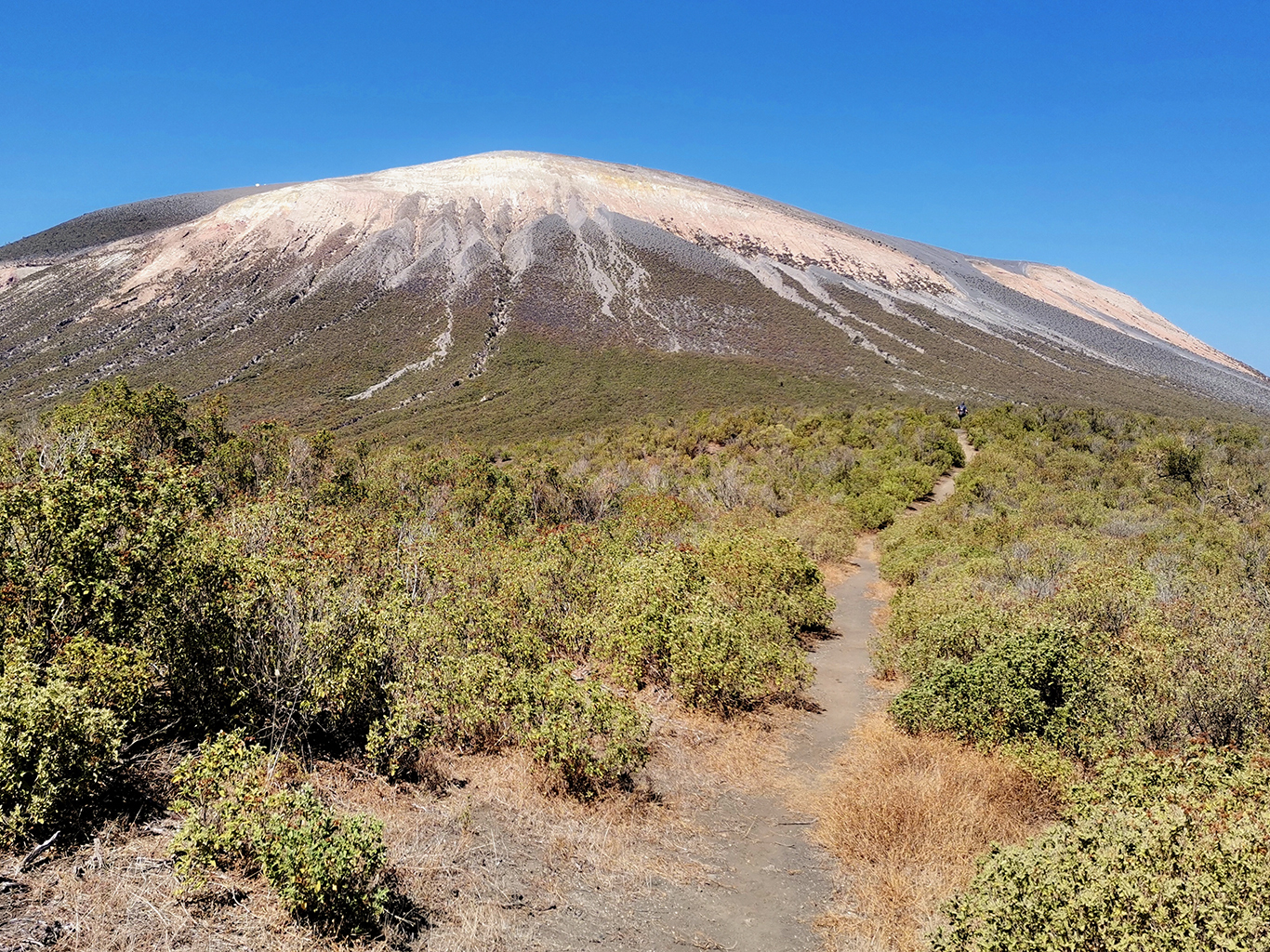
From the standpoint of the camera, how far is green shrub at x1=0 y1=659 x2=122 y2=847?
4.38m

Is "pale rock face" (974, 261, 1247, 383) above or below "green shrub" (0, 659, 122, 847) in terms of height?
above

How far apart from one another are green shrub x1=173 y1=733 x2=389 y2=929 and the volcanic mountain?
5710 centimetres

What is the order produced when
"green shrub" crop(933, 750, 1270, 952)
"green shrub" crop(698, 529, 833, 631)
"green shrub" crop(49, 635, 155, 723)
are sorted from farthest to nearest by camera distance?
"green shrub" crop(698, 529, 833, 631) → "green shrub" crop(49, 635, 155, 723) → "green shrub" crop(933, 750, 1270, 952)

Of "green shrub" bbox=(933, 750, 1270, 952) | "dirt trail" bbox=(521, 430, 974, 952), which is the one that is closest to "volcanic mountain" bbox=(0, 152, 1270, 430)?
"dirt trail" bbox=(521, 430, 974, 952)

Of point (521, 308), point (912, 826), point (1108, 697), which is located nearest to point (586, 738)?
point (912, 826)

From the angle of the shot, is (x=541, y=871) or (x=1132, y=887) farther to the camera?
(x=541, y=871)

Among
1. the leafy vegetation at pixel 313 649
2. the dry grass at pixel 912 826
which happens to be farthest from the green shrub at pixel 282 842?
the dry grass at pixel 912 826

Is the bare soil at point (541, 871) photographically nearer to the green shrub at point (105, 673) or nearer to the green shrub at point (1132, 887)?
the green shrub at point (105, 673)

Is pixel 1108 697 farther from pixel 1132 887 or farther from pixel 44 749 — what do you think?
pixel 44 749

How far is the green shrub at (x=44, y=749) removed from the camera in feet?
14.4

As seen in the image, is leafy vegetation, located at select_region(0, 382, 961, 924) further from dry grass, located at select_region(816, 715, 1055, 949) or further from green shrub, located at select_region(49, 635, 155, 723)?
dry grass, located at select_region(816, 715, 1055, 949)

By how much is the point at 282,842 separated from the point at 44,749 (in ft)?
5.34

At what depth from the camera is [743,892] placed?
5891 millimetres

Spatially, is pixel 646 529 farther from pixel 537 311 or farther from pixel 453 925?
pixel 537 311
